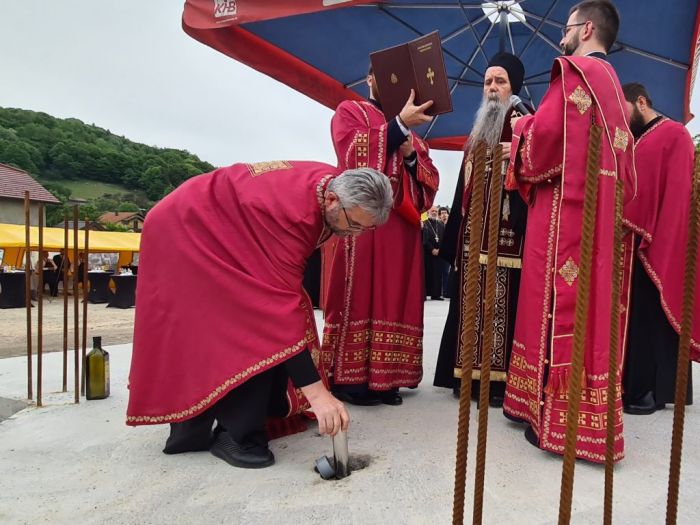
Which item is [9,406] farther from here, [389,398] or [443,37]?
[443,37]

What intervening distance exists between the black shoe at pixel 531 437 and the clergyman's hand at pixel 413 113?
1.60 metres

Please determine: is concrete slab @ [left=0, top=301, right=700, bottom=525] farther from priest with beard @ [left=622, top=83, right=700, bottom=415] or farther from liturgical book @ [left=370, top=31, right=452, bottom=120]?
liturgical book @ [left=370, top=31, right=452, bottom=120]

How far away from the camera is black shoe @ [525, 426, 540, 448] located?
7.47ft

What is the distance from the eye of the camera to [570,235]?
214 cm

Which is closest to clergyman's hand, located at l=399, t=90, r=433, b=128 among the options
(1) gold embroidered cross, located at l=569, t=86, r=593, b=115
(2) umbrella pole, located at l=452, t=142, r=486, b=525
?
(1) gold embroidered cross, located at l=569, t=86, r=593, b=115

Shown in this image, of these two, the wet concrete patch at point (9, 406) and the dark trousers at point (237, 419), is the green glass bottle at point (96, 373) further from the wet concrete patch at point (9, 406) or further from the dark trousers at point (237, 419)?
the dark trousers at point (237, 419)

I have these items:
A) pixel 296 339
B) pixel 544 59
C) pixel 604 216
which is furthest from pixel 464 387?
pixel 544 59

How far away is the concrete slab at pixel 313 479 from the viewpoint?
1711 mm

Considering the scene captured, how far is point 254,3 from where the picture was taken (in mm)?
3527

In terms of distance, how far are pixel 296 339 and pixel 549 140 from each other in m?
1.34

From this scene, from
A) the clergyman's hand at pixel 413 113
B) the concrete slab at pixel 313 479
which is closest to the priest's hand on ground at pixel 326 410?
the concrete slab at pixel 313 479

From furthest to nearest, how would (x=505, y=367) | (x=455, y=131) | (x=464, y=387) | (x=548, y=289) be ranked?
(x=455, y=131) < (x=505, y=367) < (x=548, y=289) < (x=464, y=387)

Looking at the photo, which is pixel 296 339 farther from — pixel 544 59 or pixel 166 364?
pixel 544 59

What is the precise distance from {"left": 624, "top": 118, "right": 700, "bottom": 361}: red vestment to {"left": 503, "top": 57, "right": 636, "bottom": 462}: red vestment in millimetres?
715
